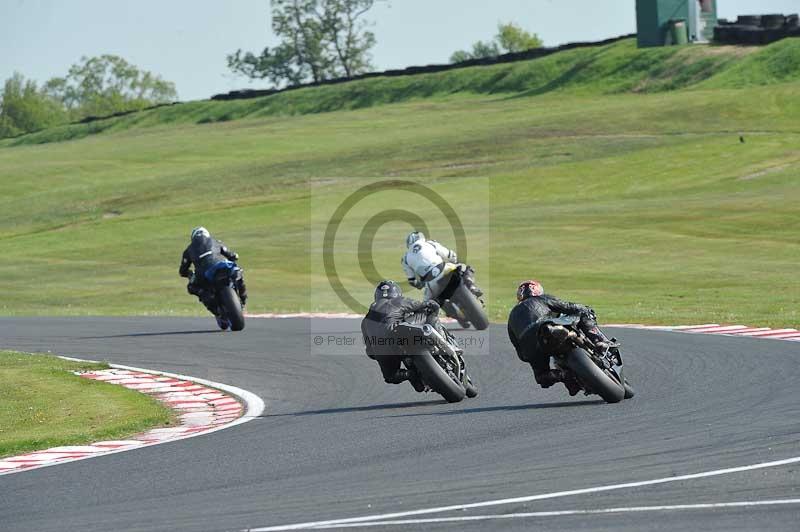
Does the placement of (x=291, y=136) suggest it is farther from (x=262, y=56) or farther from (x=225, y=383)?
(x=262, y=56)

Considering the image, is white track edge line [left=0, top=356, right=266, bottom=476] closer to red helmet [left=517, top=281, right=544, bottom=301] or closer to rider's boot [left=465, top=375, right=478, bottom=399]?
rider's boot [left=465, top=375, right=478, bottom=399]

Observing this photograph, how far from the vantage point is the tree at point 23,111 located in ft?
565

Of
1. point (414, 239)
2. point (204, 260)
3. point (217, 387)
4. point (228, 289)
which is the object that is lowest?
point (217, 387)

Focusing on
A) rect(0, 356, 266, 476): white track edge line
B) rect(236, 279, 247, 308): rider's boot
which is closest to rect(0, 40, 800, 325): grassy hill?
rect(236, 279, 247, 308): rider's boot

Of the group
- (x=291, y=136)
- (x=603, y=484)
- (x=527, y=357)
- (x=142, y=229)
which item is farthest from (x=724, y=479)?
(x=291, y=136)

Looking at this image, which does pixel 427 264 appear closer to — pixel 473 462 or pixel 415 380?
pixel 415 380

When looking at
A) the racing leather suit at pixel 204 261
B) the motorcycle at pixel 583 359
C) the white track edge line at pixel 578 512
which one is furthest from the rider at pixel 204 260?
the white track edge line at pixel 578 512

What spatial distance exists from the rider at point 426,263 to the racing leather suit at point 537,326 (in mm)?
5832

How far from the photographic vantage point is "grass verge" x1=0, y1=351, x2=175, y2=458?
40.4ft

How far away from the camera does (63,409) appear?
1437 cm

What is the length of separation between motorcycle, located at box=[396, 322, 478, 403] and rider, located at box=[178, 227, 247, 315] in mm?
9232

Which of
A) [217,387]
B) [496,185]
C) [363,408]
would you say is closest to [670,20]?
[496,185]

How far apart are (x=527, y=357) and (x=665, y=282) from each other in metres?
17.9

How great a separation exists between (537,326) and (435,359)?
3.89 feet
